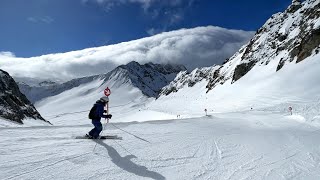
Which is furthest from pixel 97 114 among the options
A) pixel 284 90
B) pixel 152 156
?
pixel 284 90

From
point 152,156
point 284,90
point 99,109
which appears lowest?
point 152,156

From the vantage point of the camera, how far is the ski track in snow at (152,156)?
9.06 m

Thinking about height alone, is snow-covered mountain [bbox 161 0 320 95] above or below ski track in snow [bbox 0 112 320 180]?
above

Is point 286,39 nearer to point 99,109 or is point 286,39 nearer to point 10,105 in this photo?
point 10,105

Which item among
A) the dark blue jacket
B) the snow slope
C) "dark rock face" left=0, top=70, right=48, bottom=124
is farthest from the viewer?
"dark rock face" left=0, top=70, right=48, bottom=124

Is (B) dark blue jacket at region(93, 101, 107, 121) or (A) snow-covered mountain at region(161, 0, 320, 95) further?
(A) snow-covered mountain at region(161, 0, 320, 95)

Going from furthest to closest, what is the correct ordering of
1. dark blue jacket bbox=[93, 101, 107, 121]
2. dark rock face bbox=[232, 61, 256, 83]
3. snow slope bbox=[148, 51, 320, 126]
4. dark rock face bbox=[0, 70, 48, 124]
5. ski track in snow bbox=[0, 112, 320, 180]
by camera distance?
dark rock face bbox=[232, 61, 256, 83] → dark rock face bbox=[0, 70, 48, 124] → snow slope bbox=[148, 51, 320, 126] → dark blue jacket bbox=[93, 101, 107, 121] → ski track in snow bbox=[0, 112, 320, 180]

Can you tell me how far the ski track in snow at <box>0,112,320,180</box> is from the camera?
9.06 meters

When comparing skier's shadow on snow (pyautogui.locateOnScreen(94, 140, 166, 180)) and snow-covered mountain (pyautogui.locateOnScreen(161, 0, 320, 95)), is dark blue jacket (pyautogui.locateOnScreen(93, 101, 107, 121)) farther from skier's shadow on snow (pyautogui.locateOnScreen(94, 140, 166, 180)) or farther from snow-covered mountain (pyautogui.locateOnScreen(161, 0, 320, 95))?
snow-covered mountain (pyautogui.locateOnScreen(161, 0, 320, 95))

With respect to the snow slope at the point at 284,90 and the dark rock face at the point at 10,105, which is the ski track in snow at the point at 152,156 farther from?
the dark rock face at the point at 10,105

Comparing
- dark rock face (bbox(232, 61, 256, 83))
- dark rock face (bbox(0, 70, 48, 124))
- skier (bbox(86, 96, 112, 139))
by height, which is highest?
dark rock face (bbox(232, 61, 256, 83))

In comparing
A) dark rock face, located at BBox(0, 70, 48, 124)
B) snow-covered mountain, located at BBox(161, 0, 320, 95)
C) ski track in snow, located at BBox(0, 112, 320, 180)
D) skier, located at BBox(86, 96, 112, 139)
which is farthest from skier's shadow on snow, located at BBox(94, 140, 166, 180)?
snow-covered mountain, located at BBox(161, 0, 320, 95)

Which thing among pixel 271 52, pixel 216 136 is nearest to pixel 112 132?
pixel 216 136

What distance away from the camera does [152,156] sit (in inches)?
441
